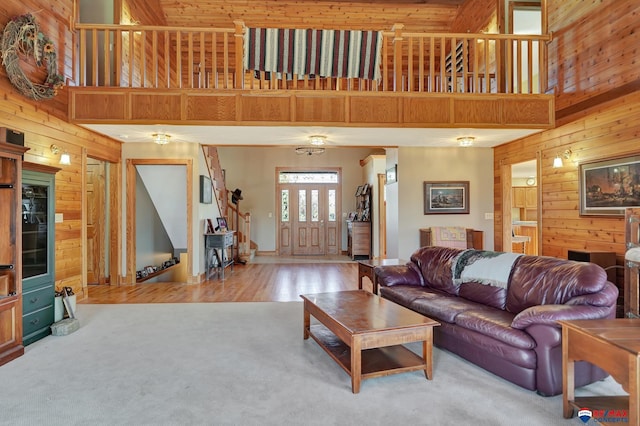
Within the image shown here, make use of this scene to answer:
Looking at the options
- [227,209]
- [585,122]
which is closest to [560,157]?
[585,122]

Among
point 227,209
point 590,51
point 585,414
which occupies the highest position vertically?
point 590,51

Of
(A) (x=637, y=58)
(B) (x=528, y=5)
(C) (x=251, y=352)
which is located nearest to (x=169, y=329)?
(C) (x=251, y=352)

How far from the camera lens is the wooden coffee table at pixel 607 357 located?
5.26ft

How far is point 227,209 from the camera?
878cm

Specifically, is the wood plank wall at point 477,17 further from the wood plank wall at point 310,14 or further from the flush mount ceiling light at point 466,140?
the flush mount ceiling light at point 466,140

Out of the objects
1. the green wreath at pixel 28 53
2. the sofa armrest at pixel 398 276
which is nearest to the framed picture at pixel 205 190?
the green wreath at pixel 28 53

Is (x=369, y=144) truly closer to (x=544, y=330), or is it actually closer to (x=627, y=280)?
(x=627, y=280)

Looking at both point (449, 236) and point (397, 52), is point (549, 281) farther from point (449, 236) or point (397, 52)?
point (449, 236)

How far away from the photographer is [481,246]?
20.9 feet

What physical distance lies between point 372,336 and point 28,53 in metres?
4.34

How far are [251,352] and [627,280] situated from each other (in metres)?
3.48

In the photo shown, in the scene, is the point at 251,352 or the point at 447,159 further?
the point at 447,159

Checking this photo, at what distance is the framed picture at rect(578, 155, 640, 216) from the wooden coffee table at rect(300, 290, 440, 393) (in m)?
2.93

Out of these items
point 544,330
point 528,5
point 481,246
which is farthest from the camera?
point 481,246
